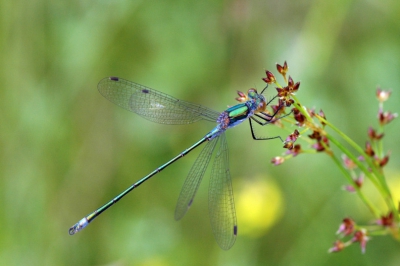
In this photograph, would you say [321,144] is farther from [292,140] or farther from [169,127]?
[169,127]

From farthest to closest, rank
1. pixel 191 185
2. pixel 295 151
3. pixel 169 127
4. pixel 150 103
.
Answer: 1. pixel 169 127
2. pixel 150 103
3. pixel 191 185
4. pixel 295 151

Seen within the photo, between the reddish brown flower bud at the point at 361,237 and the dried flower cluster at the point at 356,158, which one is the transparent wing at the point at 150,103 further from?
the reddish brown flower bud at the point at 361,237

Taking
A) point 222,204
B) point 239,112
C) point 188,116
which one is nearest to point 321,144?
point 222,204

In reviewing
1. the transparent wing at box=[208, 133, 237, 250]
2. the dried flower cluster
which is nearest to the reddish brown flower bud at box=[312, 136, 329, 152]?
the dried flower cluster

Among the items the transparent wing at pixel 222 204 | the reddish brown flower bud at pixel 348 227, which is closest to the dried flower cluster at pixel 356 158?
the reddish brown flower bud at pixel 348 227

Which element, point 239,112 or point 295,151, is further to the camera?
point 239,112

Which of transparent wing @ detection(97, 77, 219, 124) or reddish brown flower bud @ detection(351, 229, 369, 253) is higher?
transparent wing @ detection(97, 77, 219, 124)

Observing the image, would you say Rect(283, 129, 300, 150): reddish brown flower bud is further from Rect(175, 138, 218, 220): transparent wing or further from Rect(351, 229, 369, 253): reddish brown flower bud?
Rect(175, 138, 218, 220): transparent wing

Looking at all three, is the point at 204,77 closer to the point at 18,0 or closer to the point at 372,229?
the point at 18,0
